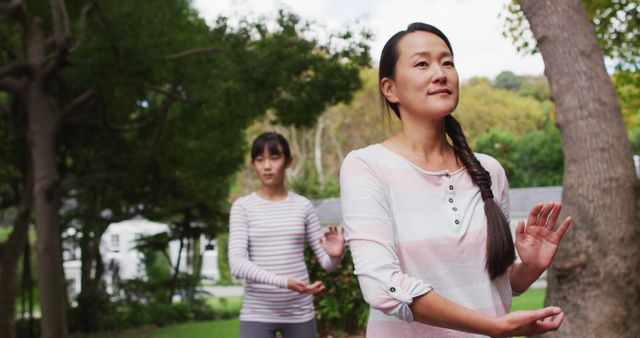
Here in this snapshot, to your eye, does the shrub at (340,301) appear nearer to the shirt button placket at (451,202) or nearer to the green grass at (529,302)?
the shirt button placket at (451,202)

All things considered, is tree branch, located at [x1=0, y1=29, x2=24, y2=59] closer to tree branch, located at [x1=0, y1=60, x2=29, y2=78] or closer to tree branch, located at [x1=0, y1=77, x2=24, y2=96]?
tree branch, located at [x1=0, y1=77, x2=24, y2=96]

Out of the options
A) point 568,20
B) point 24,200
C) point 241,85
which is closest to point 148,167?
point 24,200

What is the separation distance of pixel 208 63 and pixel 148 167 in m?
6.11

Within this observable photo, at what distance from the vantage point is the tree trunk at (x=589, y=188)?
7.83 m

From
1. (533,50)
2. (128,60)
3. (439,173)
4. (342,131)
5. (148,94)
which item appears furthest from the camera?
(342,131)

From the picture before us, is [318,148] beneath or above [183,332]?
above

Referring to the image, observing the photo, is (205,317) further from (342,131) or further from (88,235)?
(342,131)

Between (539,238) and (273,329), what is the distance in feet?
8.87

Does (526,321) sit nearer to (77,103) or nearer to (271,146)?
(271,146)

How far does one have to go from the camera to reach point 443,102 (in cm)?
241

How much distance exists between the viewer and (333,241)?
4.12m

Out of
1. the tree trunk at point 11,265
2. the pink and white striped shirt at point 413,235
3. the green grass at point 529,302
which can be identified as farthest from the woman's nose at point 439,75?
the green grass at point 529,302

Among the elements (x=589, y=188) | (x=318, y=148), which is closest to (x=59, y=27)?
(x=589, y=188)

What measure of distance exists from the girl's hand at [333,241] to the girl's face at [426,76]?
1.68 metres
